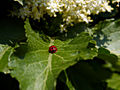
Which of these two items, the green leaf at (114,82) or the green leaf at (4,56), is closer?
the green leaf at (4,56)

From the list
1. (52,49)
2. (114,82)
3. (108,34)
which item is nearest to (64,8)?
(52,49)

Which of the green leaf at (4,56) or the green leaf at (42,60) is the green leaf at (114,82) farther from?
the green leaf at (4,56)

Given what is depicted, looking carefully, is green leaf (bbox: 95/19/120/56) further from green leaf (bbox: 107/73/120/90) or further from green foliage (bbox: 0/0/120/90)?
green leaf (bbox: 107/73/120/90)

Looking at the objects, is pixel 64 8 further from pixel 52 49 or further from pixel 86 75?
pixel 86 75

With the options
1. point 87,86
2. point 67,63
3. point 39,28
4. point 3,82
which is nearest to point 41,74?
point 67,63

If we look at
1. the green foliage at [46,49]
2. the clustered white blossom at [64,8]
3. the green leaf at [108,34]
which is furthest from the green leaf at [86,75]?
the clustered white blossom at [64,8]
